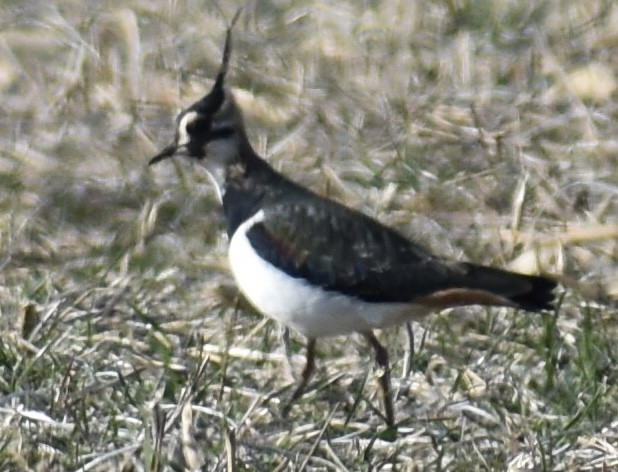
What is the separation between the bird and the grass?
21 centimetres

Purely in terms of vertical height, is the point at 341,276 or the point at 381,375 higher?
the point at 341,276

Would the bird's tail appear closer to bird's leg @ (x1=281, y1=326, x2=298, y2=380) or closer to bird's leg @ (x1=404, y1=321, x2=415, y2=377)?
bird's leg @ (x1=404, y1=321, x2=415, y2=377)

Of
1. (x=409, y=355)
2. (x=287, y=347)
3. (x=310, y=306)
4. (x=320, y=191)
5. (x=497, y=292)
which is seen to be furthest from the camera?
(x=320, y=191)

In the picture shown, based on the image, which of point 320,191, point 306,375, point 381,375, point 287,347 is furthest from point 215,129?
point 320,191

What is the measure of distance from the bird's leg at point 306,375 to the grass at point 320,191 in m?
0.04

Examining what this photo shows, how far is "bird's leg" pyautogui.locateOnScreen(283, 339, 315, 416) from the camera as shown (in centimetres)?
540

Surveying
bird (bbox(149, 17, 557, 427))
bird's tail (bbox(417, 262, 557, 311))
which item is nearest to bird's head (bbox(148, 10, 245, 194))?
bird (bbox(149, 17, 557, 427))

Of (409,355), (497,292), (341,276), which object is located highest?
(497,292)

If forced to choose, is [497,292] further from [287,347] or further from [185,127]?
[185,127]

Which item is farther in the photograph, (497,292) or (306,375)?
(306,375)

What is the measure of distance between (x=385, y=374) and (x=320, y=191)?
2054 mm

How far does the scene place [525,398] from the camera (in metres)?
5.49

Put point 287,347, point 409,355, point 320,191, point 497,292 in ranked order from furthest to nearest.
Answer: point 320,191 → point 287,347 → point 409,355 → point 497,292

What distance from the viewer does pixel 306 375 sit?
18.4 ft
